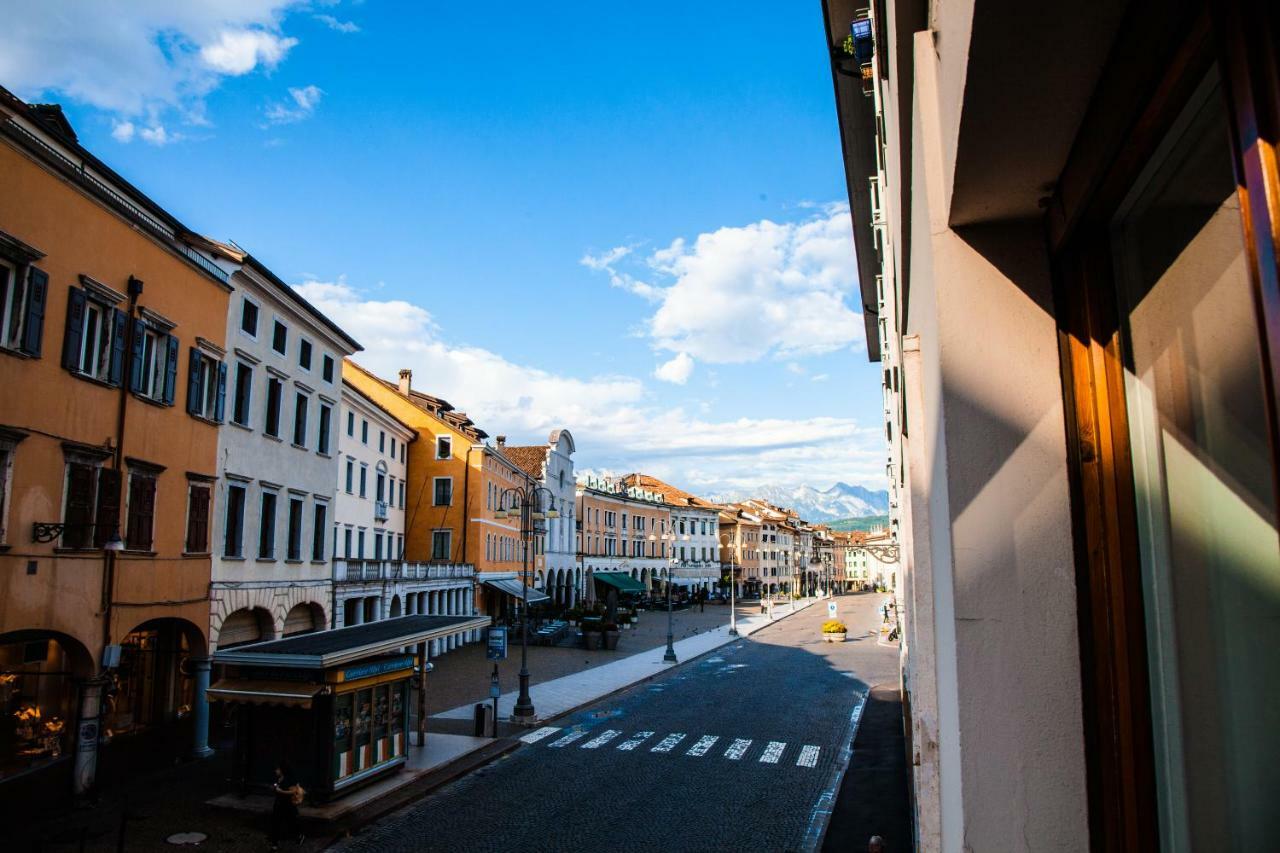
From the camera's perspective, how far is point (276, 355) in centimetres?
2617

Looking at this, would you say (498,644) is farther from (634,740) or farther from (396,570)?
(396,570)

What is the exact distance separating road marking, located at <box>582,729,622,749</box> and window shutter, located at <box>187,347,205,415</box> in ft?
44.1

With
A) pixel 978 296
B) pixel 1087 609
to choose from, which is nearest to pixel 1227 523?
pixel 1087 609

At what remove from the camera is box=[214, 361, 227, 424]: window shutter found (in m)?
22.6

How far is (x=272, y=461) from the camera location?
25.8 m

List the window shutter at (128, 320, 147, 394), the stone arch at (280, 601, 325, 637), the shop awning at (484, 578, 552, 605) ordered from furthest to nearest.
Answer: the shop awning at (484, 578, 552, 605), the stone arch at (280, 601, 325, 637), the window shutter at (128, 320, 147, 394)

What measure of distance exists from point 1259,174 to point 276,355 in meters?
28.0

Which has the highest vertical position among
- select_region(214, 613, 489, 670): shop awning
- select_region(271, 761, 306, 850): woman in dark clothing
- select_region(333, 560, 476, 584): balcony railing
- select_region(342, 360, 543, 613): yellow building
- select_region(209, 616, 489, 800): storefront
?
select_region(342, 360, 543, 613): yellow building

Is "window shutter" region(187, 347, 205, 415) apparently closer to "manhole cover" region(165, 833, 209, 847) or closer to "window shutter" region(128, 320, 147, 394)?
"window shutter" region(128, 320, 147, 394)

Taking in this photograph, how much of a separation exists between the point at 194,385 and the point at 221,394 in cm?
131

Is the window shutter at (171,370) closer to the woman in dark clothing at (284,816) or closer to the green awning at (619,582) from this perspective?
the woman in dark clothing at (284,816)

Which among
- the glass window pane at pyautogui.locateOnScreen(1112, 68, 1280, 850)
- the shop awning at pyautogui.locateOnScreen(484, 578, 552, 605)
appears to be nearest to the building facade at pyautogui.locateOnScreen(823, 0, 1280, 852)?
the glass window pane at pyautogui.locateOnScreen(1112, 68, 1280, 850)

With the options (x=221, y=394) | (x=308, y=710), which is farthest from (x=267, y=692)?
(x=221, y=394)

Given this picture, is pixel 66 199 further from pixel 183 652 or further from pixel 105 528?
pixel 183 652
